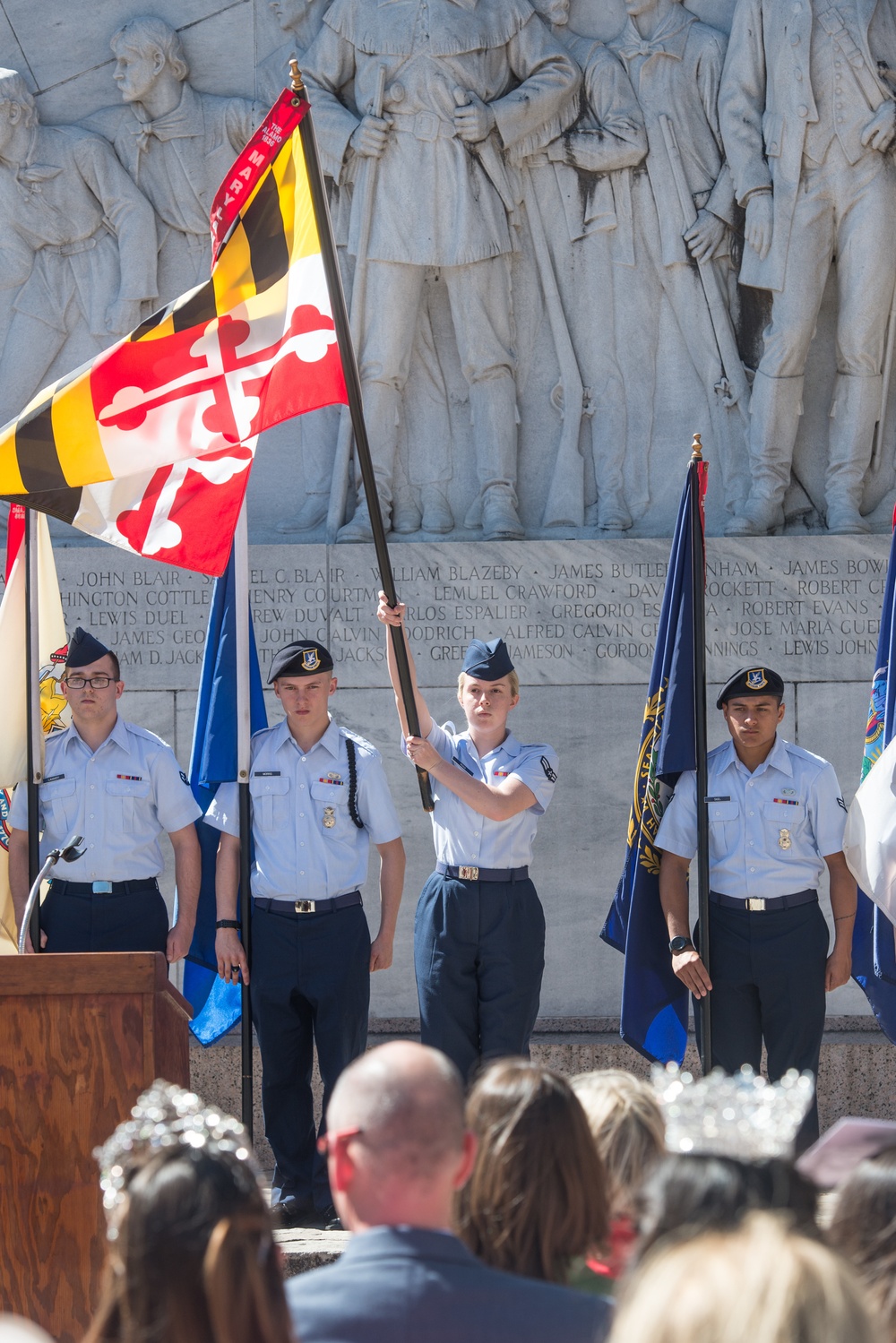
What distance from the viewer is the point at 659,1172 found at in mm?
1739

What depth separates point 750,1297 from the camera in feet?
4.26

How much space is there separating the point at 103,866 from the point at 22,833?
326 millimetres

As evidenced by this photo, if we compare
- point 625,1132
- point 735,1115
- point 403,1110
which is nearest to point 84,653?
point 625,1132

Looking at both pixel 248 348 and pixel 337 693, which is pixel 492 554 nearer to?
pixel 337 693

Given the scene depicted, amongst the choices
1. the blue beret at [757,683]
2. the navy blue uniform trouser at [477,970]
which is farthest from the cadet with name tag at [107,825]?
the blue beret at [757,683]

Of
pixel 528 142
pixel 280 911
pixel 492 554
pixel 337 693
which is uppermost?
pixel 528 142

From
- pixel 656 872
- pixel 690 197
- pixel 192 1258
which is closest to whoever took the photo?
pixel 192 1258

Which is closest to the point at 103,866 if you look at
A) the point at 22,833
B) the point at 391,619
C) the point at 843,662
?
the point at 22,833

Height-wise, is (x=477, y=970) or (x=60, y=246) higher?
(x=60, y=246)

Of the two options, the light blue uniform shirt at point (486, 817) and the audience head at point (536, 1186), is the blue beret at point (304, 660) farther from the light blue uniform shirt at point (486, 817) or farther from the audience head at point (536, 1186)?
the audience head at point (536, 1186)

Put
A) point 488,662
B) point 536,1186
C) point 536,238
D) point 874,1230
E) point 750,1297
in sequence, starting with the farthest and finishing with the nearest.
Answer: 1. point 536,238
2. point 488,662
3. point 536,1186
4. point 874,1230
5. point 750,1297

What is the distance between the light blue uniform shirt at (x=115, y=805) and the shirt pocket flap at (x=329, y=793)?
17.8 inches

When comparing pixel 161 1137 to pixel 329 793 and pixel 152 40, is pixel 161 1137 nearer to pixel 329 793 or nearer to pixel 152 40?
pixel 329 793

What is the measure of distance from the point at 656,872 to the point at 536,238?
13.9 ft
